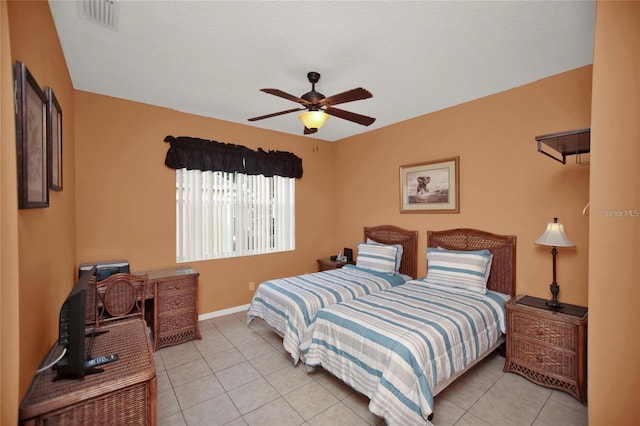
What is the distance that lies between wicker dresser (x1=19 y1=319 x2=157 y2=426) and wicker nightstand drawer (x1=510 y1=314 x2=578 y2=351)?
2834 millimetres

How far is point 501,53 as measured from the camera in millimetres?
2330

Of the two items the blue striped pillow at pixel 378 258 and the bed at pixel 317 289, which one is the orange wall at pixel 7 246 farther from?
the blue striped pillow at pixel 378 258

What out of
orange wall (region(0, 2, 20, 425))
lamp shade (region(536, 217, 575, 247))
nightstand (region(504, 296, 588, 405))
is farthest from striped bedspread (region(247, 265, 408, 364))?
orange wall (region(0, 2, 20, 425))

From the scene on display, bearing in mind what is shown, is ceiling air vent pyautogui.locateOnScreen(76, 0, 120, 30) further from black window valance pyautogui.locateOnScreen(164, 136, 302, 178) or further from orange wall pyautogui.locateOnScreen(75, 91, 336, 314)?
black window valance pyautogui.locateOnScreen(164, 136, 302, 178)

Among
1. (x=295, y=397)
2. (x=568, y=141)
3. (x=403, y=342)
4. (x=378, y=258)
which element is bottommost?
(x=295, y=397)

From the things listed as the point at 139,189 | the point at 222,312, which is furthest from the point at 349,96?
the point at 222,312

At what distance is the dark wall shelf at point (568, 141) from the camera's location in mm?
2069

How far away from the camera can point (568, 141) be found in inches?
89.4

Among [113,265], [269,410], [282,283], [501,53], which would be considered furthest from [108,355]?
[501,53]

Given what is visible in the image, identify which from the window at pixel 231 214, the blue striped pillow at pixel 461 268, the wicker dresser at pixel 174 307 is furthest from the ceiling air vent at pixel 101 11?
the blue striped pillow at pixel 461 268

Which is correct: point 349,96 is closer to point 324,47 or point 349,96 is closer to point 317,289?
point 324,47

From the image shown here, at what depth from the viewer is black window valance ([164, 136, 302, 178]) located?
11.8 feet

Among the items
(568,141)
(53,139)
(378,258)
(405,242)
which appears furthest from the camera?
(405,242)

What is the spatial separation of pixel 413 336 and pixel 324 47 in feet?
7.38
